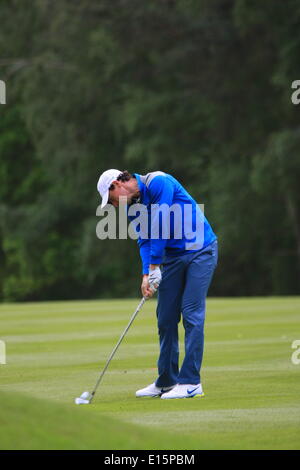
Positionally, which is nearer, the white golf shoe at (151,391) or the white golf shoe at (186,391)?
the white golf shoe at (186,391)

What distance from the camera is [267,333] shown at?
1404 centimetres

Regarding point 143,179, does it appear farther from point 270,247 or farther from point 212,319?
point 270,247

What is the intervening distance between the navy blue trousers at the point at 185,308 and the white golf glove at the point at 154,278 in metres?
0.28

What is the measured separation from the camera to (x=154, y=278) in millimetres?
8195

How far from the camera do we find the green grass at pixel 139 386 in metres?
5.68

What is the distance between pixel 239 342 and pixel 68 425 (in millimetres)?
7386

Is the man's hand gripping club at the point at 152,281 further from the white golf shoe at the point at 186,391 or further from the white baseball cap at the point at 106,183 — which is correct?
the white golf shoe at the point at 186,391

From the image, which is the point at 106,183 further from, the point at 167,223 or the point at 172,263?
the point at 172,263

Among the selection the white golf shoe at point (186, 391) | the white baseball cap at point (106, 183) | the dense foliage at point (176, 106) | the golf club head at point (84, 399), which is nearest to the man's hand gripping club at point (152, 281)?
the white baseball cap at point (106, 183)

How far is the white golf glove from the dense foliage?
23.0m

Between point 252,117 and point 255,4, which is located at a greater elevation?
point 255,4

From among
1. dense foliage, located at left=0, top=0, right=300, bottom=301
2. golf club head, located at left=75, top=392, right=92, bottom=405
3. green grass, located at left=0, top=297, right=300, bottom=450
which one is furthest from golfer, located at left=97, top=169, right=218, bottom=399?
dense foliage, located at left=0, top=0, right=300, bottom=301

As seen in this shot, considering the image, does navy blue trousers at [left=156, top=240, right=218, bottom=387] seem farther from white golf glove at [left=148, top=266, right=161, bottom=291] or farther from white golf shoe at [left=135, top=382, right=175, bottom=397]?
white golf glove at [left=148, top=266, right=161, bottom=291]
